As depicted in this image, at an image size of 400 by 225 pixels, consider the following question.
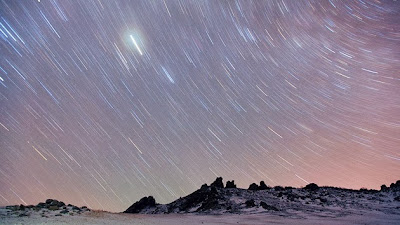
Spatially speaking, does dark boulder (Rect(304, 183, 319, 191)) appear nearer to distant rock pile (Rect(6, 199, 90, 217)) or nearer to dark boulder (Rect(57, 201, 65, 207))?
distant rock pile (Rect(6, 199, 90, 217))

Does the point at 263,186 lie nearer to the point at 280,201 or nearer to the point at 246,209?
the point at 280,201

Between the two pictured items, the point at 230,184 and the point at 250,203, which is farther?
the point at 230,184

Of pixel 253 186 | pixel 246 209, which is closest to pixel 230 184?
pixel 253 186

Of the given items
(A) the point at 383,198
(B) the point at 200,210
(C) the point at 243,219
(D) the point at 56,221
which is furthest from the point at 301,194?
(D) the point at 56,221

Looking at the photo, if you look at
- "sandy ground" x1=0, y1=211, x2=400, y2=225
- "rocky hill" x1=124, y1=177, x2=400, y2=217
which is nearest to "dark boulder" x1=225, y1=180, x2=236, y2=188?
"rocky hill" x1=124, y1=177, x2=400, y2=217

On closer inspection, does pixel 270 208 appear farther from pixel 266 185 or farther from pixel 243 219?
pixel 266 185

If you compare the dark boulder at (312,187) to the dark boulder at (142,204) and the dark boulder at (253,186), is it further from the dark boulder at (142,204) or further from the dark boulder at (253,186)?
the dark boulder at (142,204)

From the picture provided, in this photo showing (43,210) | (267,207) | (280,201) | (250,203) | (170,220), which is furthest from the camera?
(280,201)

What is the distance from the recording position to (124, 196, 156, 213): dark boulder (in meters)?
36.0

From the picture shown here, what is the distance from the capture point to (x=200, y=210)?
2573cm

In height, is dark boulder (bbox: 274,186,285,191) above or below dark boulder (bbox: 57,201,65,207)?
above

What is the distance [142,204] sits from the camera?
36625 mm

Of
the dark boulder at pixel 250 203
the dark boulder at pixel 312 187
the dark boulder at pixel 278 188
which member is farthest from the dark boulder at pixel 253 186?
the dark boulder at pixel 250 203

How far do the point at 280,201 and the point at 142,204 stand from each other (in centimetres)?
1777
